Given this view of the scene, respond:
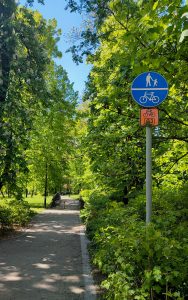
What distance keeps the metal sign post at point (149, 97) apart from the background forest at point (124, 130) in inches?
6.8

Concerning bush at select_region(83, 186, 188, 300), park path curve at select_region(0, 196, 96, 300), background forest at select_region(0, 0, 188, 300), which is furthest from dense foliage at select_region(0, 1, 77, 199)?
bush at select_region(83, 186, 188, 300)

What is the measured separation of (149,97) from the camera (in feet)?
17.6

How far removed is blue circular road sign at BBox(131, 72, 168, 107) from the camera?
5.30 m

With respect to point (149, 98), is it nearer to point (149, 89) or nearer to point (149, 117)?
point (149, 89)

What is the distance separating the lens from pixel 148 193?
527 centimetres

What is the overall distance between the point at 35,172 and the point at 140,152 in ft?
88.0

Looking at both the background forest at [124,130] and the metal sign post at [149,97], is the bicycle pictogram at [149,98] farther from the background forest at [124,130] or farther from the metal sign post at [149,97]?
the background forest at [124,130]

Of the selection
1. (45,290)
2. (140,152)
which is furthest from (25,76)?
(45,290)

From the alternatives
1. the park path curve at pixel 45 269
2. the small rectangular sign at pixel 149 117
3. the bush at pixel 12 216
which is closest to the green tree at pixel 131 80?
the small rectangular sign at pixel 149 117

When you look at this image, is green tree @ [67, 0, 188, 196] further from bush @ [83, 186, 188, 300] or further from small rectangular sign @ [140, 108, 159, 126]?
bush @ [83, 186, 188, 300]

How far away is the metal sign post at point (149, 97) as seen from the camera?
527cm

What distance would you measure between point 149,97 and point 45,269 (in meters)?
5.15

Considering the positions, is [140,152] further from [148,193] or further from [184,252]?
[184,252]

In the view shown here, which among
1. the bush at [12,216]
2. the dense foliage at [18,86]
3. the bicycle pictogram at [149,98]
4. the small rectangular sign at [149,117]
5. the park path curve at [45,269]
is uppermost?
the dense foliage at [18,86]
